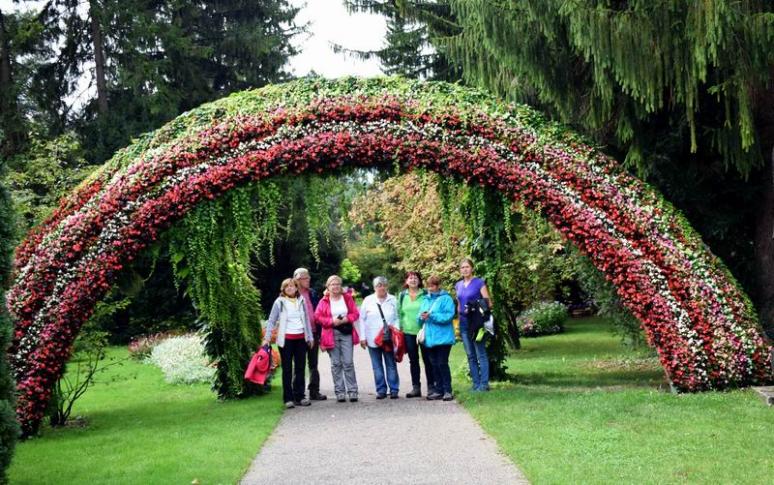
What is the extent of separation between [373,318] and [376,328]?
0.49 ft

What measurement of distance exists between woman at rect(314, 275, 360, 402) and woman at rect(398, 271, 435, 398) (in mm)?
680

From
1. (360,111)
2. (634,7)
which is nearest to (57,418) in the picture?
(360,111)

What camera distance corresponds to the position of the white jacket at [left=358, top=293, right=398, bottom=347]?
11352 millimetres

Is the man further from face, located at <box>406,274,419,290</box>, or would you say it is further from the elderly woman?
face, located at <box>406,274,419,290</box>

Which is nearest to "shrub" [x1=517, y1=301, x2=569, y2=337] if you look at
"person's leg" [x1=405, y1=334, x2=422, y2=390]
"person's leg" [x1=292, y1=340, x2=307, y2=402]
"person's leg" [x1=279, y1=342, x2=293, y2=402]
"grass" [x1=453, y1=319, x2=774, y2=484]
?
"grass" [x1=453, y1=319, x2=774, y2=484]

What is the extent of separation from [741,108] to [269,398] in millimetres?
7583

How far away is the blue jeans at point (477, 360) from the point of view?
11.3 metres

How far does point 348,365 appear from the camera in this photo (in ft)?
37.2

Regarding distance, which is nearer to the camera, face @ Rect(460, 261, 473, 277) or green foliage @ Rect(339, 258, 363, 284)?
face @ Rect(460, 261, 473, 277)

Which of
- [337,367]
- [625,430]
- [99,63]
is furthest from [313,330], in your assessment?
[99,63]

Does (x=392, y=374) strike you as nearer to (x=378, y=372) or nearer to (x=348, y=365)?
(x=378, y=372)

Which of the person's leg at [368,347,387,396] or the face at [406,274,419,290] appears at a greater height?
the face at [406,274,419,290]

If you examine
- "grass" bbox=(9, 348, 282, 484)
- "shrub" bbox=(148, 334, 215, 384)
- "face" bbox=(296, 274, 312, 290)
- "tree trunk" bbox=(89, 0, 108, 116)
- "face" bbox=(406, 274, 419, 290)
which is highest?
"tree trunk" bbox=(89, 0, 108, 116)

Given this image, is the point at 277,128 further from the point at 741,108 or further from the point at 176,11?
the point at 176,11
